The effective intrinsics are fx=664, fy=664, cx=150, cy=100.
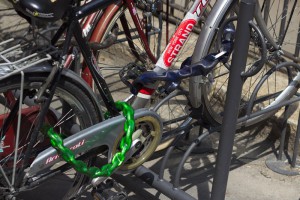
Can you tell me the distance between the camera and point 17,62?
2.92 m

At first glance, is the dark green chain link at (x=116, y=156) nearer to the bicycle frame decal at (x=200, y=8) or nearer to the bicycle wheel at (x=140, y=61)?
the bicycle wheel at (x=140, y=61)

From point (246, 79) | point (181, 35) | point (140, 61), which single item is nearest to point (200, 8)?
point (181, 35)

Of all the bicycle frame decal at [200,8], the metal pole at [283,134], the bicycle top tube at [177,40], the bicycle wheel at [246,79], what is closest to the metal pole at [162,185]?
the bicycle top tube at [177,40]

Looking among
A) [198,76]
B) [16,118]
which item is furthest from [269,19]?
[16,118]

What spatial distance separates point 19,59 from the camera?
2.99 m

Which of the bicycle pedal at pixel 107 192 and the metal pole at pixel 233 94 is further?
the bicycle pedal at pixel 107 192

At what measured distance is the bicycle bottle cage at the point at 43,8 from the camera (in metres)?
2.86

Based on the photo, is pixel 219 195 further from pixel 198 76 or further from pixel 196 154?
pixel 196 154

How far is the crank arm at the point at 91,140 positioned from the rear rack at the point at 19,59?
0.41m

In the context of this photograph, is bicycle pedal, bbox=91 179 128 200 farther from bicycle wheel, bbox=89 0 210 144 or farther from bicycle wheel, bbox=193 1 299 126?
bicycle wheel, bbox=193 1 299 126

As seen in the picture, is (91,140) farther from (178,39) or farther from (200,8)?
(200,8)

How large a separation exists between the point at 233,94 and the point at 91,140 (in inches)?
29.1

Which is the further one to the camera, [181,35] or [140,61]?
[140,61]

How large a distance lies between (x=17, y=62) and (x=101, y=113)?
58 cm
